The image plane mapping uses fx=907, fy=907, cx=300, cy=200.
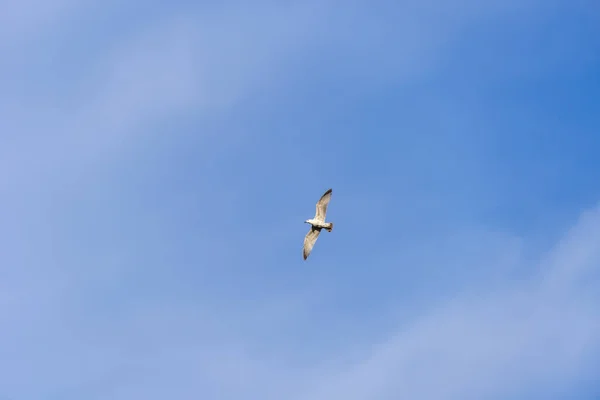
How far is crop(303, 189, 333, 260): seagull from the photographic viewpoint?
12094cm

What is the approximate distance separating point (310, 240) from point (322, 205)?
5.57 m

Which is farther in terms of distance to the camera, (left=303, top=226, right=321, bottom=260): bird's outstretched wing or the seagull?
(left=303, top=226, right=321, bottom=260): bird's outstretched wing

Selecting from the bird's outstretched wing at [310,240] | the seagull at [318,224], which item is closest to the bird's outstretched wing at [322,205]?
the seagull at [318,224]

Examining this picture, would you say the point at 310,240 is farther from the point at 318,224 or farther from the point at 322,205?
the point at 322,205

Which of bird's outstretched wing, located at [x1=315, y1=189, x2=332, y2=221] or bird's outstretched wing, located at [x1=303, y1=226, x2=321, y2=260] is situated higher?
bird's outstretched wing, located at [x1=315, y1=189, x2=332, y2=221]

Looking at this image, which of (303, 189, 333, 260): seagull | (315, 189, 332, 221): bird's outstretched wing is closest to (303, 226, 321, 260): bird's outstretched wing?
(303, 189, 333, 260): seagull

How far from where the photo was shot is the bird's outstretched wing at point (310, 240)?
123 m

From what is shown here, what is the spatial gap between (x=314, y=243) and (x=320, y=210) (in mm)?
5053

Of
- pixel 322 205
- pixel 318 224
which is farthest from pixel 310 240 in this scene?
pixel 322 205

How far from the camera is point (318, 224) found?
122 metres

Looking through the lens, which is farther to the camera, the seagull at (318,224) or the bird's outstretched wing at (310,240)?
the bird's outstretched wing at (310,240)

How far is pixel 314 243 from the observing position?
12350cm

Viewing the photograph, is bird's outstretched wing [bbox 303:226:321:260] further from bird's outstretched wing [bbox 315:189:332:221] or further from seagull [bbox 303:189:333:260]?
bird's outstretched wing [bbox 315:189:332:221]

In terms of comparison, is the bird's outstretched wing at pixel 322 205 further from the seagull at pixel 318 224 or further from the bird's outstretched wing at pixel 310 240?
the bird's outstretched wing at pixel 310 240
